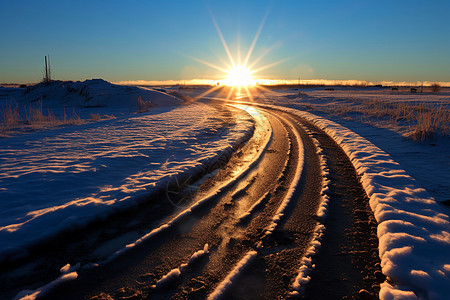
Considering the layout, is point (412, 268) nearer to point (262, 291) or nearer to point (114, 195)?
point (262, 291)

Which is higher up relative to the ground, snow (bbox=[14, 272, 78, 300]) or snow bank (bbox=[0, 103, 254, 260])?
snow bank (bbox=[0, 103, 254, 260])

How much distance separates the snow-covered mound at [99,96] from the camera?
22.7 metres

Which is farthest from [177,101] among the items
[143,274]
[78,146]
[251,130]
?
[143,274]

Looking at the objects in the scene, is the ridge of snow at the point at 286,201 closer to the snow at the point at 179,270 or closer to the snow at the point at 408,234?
the snow at the point at 179,270

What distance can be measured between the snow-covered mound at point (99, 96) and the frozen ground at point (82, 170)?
12.4 metres

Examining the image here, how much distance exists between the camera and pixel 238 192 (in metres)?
4.47

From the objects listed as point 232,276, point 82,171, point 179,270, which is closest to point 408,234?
point 232,276

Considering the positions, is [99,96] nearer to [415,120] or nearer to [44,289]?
[415,120]

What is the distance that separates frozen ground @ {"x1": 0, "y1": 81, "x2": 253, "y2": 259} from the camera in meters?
3.41

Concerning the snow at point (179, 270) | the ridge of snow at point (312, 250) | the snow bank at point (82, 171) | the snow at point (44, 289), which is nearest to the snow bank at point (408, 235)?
the ridge of snow at point (312, 250)

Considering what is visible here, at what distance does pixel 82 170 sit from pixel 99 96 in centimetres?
2092

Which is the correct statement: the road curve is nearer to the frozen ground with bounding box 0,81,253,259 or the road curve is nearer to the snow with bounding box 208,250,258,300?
the snow with bounding box 208,250,258,300

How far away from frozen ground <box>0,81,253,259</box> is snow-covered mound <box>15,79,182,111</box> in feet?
40.5

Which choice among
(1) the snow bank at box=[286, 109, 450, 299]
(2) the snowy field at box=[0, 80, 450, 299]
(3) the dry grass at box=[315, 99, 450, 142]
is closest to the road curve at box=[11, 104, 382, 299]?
(1) the snow bank at box=[286, 109, 450, 299]
